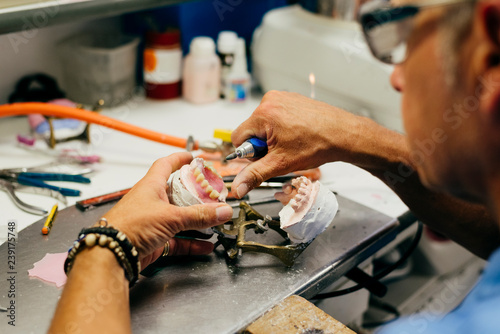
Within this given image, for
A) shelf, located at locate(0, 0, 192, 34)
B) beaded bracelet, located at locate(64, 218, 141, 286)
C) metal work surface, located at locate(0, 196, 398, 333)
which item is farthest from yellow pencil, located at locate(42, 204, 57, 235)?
shelf, located at locate(0, 0, 192, 34)

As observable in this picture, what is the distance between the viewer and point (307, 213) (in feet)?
3.03

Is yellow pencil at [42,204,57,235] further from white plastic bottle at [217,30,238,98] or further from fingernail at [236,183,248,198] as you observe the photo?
white plastic bottle at [217,30,238,98]

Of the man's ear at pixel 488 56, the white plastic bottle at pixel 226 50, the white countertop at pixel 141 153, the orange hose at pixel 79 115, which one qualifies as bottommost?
the white countertop at pixel 141 153

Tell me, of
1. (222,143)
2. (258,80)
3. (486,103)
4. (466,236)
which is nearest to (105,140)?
(222,143)

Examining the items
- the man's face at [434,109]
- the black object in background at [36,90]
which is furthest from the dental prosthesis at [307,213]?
the black object in background at [36,90]

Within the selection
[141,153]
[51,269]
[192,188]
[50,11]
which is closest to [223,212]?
[192,188]

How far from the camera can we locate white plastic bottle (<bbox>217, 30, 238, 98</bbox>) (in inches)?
68.9

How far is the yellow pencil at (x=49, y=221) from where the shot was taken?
40.3 inches

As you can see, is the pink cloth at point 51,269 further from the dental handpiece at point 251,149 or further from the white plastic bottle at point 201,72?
the white plastic bottle at point 201,72

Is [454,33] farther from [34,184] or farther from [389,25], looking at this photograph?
[34,184]

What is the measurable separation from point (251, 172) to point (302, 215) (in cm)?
14

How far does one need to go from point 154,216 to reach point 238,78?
3.36 ft

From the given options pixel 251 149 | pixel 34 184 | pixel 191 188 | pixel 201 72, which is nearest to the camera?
pixel 191 188

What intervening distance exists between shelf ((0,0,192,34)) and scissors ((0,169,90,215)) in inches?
14.1
